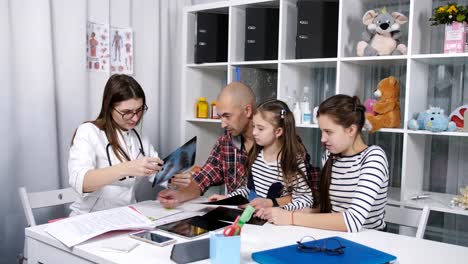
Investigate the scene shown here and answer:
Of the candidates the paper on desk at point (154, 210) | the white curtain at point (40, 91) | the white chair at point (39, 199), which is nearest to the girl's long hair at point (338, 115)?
the paper on desk at point (154, 210)

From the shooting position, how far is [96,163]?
2.03 m

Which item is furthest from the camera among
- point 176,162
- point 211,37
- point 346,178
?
point 211,37

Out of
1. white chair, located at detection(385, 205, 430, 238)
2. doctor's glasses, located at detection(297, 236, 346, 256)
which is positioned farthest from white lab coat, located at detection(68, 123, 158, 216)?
white chair, located at detection(385, 205, 430, 238)

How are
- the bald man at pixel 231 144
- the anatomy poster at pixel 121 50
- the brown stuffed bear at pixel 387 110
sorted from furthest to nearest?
1. the anatomy poster at pixel 121 50
2. the brown stuffed bear at pixel 387 110
3. the bald man at pixel 231 144

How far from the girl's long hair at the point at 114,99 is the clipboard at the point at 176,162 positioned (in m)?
0.45

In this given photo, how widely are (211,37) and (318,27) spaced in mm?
774

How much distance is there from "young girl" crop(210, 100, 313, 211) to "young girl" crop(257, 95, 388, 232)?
0.10m

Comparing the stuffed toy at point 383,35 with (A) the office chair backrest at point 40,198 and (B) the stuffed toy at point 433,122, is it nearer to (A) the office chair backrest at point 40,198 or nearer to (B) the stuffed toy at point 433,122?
(B) the stuffed toy at point 433,122

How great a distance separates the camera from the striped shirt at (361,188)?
4.87ft

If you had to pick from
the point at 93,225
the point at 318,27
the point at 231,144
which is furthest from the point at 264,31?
the point at 93,225

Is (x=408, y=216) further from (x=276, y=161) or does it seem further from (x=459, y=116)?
(x=459, y=116)

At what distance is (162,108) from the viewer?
309 cm

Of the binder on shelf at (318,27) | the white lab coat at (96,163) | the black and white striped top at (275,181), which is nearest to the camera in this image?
the black and white striped top at (275,181)

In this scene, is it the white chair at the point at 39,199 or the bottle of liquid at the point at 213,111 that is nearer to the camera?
the white chair at the point at 39,199
